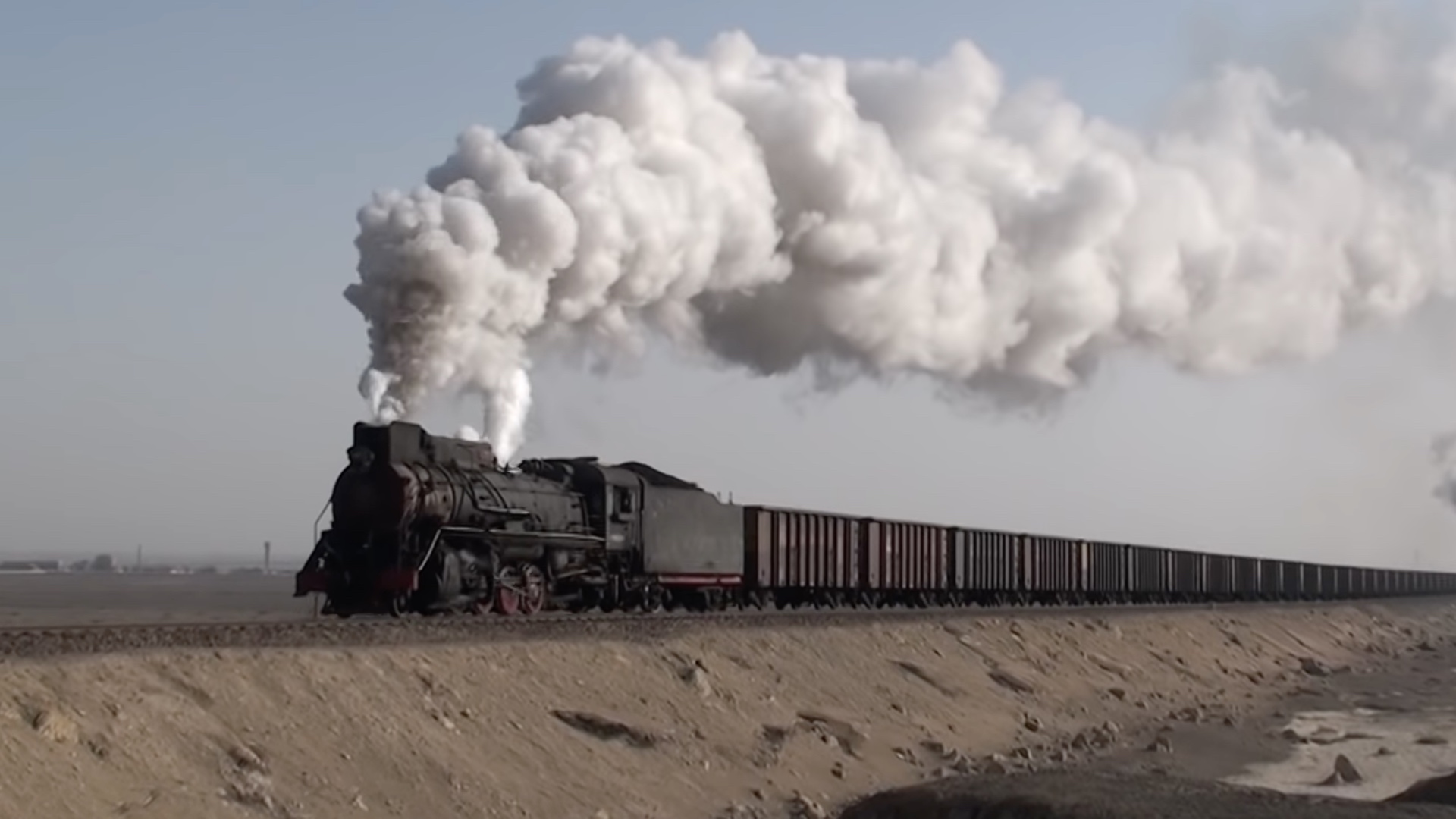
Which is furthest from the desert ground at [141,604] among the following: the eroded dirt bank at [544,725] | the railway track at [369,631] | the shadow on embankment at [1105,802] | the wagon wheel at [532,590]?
the shadow on embankment at [1105,802]

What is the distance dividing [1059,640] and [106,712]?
28.4 m

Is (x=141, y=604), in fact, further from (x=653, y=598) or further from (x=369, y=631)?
(x=369, y=631)

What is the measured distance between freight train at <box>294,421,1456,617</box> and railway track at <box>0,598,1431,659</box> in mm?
898

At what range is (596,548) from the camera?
30906mm

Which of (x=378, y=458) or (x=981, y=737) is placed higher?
(x=378, y=458)

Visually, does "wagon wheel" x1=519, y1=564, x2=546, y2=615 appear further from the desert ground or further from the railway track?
the desert ground

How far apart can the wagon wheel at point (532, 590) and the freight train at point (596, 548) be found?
0.04 m

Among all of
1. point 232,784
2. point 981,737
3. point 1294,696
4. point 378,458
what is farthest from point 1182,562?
point 232,784

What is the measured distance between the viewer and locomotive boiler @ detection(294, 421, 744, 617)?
84.0 feet

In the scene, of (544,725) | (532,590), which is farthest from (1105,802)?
(532,590)

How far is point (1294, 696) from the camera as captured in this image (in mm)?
44281

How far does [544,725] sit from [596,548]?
10.7m

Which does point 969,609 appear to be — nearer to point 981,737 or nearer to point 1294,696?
point 1294,696

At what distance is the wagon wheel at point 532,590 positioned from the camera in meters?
28.3
